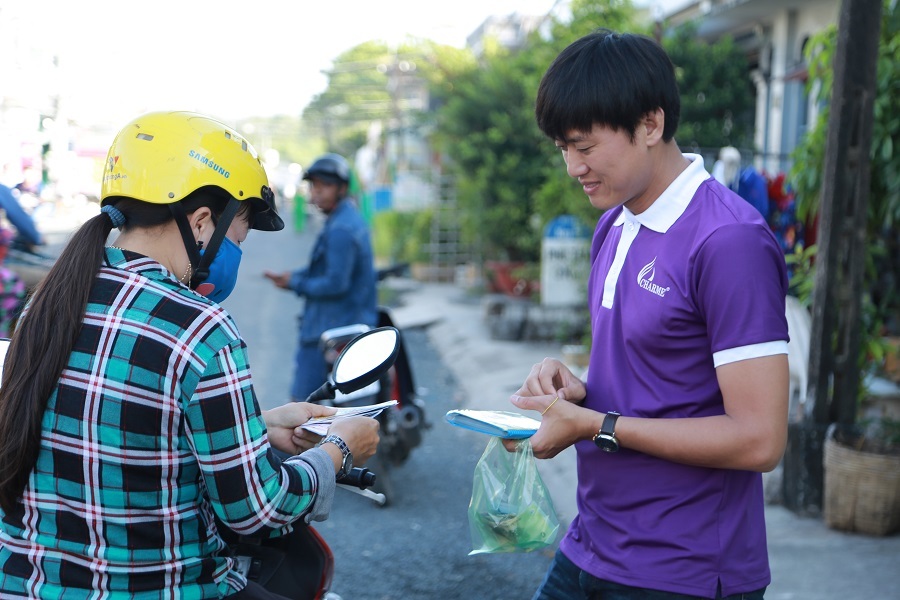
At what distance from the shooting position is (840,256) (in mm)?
4895

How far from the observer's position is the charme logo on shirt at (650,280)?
1.84 meters

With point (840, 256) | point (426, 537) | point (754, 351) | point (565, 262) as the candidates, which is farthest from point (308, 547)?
point (565, 262)

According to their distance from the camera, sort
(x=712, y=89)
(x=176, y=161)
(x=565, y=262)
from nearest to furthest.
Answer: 1. (x=176, y=161)
2. (x=565, y=262)
3. (x=712, y=89)

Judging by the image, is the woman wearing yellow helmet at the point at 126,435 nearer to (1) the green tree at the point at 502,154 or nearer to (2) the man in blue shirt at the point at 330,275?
(2) the man in blue shirt at the point at 330,275

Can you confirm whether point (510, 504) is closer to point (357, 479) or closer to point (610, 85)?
point (357, 479)

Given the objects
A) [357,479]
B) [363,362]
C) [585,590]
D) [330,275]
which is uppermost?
[363,362]

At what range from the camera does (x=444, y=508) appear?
5.64 metres

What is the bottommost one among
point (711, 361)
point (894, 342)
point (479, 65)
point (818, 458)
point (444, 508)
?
point (444, 508)

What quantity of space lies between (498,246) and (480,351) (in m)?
4.06

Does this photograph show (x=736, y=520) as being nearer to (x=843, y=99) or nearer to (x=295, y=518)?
(x=295, y=518)

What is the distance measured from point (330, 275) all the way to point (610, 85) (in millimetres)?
4002

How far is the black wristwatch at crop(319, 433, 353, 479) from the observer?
6.33 feet

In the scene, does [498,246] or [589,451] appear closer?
[589,451]

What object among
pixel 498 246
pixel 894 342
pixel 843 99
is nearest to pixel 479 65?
pixel 498 246
